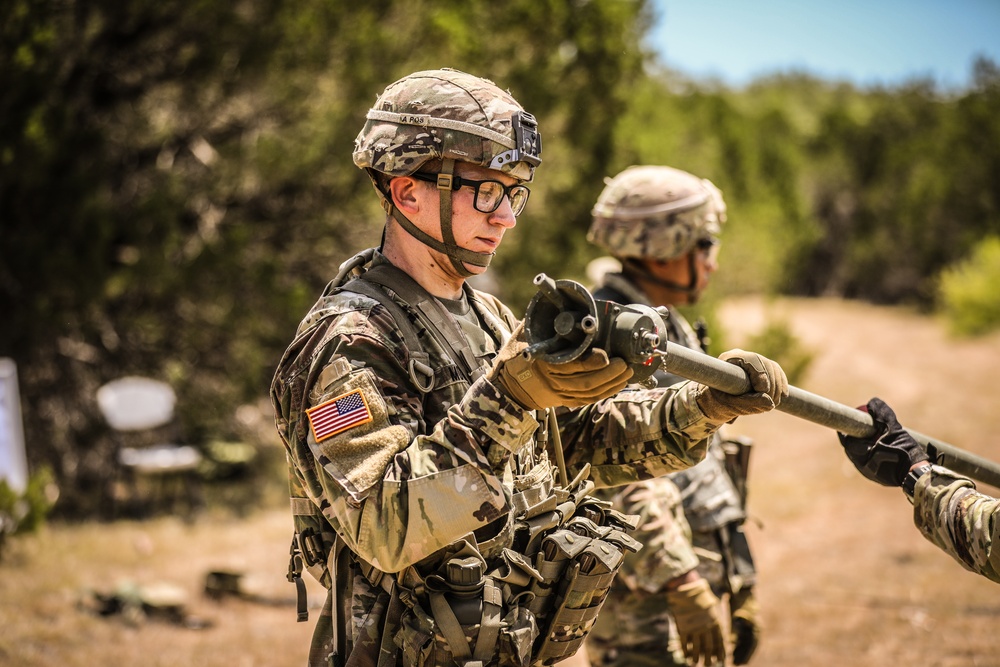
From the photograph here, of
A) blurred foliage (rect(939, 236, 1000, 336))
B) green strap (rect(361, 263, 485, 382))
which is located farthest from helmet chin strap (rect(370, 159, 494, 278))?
blurred foliage (rect(939, 236, 1000, 336))

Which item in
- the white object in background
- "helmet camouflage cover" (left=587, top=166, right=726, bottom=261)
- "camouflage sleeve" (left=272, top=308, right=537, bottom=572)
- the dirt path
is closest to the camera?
"camouflage sleeve" (left=272, top=308, right=537, bottom=572)

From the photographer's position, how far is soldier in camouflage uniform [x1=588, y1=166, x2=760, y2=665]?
144 inches

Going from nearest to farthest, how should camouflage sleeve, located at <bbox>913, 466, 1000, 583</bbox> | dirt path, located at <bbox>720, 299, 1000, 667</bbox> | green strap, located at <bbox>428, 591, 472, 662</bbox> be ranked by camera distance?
green strap, located at <bbox>428, 591, 472, 662</bbox>, camouflage sleeve, located at <bbox>913, 466, 1000, 583</bbox>, dirt path, located at <bbox>720, 299, 1000, 667</bbox>

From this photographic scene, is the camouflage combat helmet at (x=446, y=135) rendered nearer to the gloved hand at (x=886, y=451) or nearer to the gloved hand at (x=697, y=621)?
the gloved hand at (x=886, y=451)

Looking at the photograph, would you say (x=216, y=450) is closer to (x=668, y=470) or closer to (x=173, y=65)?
(x=173, y=65)

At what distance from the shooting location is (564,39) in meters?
12.6

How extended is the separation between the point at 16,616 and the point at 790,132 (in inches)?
1782

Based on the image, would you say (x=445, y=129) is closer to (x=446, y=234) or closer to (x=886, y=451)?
(x=446, y=234)

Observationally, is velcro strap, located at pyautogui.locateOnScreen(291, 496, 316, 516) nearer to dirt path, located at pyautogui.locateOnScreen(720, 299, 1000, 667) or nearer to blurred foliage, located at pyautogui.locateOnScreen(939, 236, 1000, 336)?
dirt path, located at pyautogui.locateOnScreen(720, 299, 1000, 667)

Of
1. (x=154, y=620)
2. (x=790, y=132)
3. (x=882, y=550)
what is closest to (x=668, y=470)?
(x=154, y=620)

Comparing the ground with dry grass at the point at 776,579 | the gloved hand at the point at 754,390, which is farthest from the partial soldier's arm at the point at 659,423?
the ground with dry grass at the point at 776,579

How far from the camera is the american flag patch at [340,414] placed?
2193mm

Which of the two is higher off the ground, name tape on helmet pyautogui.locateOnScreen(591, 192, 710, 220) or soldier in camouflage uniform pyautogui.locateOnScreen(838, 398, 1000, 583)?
name tape on helmet pyautogui.locateOnScreen(591, 192, 710, 220)

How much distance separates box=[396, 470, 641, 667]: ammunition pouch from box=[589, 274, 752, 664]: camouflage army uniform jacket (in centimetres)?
88
